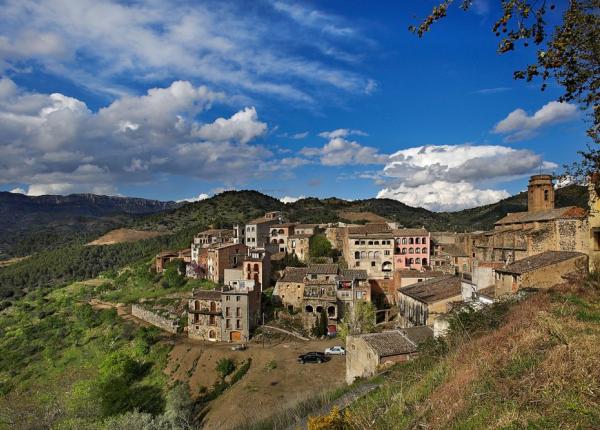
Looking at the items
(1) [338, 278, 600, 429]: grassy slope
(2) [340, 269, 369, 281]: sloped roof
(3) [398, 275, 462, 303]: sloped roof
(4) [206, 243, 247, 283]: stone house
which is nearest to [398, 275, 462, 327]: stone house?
(3) [398, 275, 462, 303]: sloped roof

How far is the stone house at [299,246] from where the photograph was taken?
2295 inches

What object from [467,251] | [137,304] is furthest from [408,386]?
[137,304]

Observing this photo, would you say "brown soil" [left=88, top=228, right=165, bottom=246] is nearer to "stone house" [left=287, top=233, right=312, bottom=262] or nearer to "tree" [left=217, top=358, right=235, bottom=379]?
"stone house" [left=287, top=233, right=312, bottom=262]

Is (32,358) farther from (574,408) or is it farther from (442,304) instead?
(574,408)

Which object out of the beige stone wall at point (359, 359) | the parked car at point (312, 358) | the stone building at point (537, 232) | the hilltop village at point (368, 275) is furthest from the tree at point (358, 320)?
the beige stone wall at point (359, 359)

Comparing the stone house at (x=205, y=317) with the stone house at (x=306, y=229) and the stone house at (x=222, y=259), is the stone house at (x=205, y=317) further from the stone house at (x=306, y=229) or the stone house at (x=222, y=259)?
the stone house at (x=306, y=229)

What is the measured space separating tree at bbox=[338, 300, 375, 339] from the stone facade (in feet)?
63.8

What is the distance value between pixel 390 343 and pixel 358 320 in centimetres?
1682

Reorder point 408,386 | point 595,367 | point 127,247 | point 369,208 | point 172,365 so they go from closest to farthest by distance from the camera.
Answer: point 595,367 → point 408,386 → point 172,365 → point 127,247 → point 369,208

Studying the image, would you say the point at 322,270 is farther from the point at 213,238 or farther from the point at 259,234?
the point at 213,238

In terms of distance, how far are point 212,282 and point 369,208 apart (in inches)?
2821

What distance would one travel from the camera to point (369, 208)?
11775 centimetres

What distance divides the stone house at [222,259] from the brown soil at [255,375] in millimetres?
13143

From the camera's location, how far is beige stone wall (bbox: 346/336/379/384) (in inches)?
827
